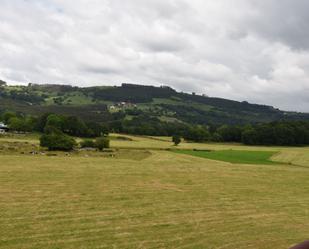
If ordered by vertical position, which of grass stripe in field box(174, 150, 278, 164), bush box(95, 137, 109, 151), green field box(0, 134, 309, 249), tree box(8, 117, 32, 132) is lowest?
green field box(0, 134, 309, 249)

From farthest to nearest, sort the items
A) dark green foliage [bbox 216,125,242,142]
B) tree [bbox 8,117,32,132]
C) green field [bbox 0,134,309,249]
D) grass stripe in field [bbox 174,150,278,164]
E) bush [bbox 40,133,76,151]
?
dark green foliage [bbox 216,125,242,142]
tree [bbox 8,117,32,132]
bush [bbox 40,133,76,151]
grass stripe in field [bbox 174,150,278,164]
green field [bbox 0,134,309,249]

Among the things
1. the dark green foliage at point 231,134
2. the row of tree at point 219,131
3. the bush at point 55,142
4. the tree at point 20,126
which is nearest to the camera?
the bush at point 55,142

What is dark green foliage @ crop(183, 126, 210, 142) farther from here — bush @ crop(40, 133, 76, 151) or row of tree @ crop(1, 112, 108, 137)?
bush @ crop(40, 133, 76, 151)

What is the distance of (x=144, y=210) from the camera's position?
2270 cm

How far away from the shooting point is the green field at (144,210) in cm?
1694

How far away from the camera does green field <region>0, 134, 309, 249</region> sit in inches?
667

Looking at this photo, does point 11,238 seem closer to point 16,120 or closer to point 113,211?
point 113,211

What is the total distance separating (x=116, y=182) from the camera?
108ft

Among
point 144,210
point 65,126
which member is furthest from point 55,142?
point 144,210

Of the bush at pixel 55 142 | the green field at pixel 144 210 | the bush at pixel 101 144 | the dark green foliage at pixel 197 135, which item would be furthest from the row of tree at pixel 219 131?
the green field at pixel 144 210

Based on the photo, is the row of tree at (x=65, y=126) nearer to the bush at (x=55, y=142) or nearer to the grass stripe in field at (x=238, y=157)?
the bush at (x=55, y=142)

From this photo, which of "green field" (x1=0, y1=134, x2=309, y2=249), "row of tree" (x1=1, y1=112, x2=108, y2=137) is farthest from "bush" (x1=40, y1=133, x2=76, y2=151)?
"row of tree" (x1=1, y1=112, x2=108, y2=137)

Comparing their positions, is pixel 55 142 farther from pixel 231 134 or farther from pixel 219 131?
pixel 219 131

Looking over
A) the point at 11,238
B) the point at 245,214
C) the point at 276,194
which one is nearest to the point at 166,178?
the point at 276,194
